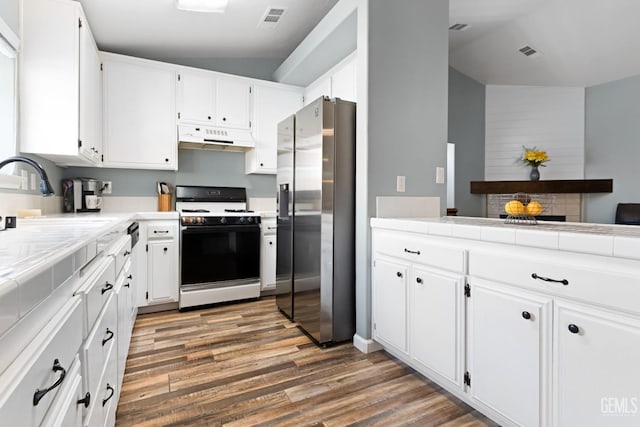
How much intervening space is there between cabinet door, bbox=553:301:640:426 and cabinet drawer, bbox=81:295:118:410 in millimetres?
1561

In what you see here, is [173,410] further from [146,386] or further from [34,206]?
[34,206]

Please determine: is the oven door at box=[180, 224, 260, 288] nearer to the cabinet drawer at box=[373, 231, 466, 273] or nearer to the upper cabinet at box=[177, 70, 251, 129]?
the upper cabinet at box=[177, 70, 251, 129]

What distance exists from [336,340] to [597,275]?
1.67 metres

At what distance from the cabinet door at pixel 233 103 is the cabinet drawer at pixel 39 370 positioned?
10.2 feet

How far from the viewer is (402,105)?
2418mm

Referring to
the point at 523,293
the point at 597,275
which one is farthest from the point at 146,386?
the point at 597,275

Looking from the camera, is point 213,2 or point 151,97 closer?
point 213,2

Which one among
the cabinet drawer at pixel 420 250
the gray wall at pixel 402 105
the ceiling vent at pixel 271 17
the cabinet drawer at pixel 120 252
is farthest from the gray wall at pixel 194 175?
the cabinet drawer at pixel 420 250

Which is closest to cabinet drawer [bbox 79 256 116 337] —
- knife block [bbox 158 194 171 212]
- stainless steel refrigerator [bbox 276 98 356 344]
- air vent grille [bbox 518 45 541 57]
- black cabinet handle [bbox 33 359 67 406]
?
black cabinet handle [bbox 33 359 67 406]

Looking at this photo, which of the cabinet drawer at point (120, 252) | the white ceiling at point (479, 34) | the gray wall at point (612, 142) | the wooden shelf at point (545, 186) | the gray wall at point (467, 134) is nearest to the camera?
the cabinet drawer at point (120, 252)

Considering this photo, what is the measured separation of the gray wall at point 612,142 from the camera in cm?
477

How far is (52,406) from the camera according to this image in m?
0.67

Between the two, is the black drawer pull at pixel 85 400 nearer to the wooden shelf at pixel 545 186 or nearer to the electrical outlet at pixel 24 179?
the electrical outlet at pixel 24 179

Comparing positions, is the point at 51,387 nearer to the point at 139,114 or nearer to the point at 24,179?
the point at 24,179
